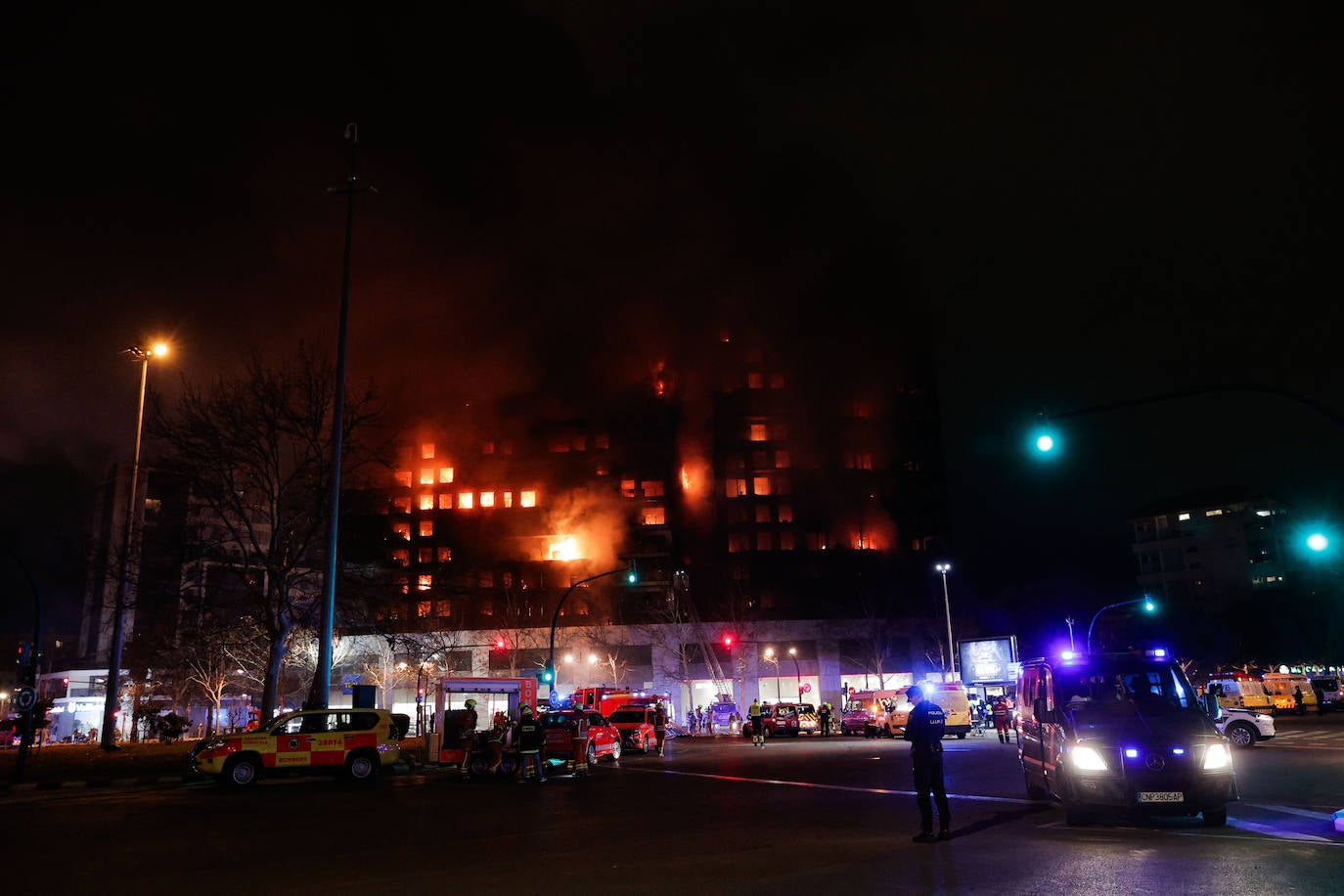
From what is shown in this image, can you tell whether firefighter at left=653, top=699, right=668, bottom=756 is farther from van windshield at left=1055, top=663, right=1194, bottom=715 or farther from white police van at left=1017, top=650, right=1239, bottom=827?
van windshield at left=1055, top=663, right=1194, bottom=715

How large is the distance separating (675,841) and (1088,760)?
504 centimetres

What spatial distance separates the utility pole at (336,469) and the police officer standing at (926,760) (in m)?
16.3

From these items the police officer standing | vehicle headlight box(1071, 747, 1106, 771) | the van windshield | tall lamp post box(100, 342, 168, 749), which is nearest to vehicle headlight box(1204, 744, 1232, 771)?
the van windshield

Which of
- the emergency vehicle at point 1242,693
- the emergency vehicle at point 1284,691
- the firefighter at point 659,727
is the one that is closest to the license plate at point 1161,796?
the firefighter at point 659,727

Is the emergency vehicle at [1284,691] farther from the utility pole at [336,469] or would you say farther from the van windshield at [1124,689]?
the utility pole at [336,469]

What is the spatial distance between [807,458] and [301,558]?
54662mm

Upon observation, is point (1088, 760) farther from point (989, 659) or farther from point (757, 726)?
point (989, 659)

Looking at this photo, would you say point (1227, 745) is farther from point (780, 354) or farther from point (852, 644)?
point (780, 354)

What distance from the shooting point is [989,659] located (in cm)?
3875

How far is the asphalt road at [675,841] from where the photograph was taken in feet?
26.1

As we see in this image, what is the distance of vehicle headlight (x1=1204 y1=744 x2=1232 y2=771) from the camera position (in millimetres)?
10367

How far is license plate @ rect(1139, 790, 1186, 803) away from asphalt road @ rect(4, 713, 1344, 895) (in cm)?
35

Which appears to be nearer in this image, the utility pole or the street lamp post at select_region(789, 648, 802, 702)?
the utility pole

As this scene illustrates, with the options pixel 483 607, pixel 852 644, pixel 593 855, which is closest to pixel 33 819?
pixel 593 855
